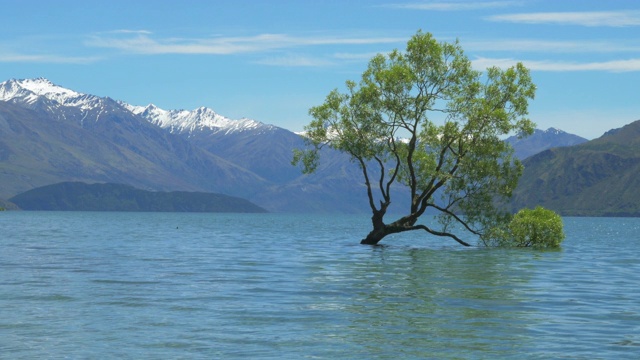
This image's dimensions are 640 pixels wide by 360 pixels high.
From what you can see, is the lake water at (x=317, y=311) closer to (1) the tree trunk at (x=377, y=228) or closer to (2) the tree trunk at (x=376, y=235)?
(1) the tree trunk at (x=377, y=228)

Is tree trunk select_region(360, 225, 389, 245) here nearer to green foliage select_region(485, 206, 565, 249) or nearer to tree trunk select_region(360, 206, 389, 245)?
tree trunk select_region(360, 206, 389, 245)

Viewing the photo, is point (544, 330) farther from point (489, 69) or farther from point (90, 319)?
point (489, 69)

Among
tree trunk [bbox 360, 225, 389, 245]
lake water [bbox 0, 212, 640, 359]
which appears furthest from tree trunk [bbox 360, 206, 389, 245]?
lake water [bbox 0, 212, 640, 359]

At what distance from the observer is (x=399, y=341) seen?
2712 centimetres

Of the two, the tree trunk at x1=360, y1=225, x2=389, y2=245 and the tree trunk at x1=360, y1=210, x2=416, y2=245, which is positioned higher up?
the tree trunk at x1=360, y1=210, x2=416, y2=245

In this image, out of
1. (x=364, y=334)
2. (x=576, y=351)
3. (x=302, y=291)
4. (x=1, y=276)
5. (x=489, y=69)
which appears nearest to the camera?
(x=576, y=351)

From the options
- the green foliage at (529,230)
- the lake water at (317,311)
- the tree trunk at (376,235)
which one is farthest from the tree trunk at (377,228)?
the lake water at (317,311)

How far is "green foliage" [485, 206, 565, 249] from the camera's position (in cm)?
8156

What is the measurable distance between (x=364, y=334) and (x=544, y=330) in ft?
21.9

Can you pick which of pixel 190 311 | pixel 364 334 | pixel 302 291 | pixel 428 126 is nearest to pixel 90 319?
pixel 190 311

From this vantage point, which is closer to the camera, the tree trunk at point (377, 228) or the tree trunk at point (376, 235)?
the tree trunk at point (377, 228)

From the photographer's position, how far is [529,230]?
269 ft

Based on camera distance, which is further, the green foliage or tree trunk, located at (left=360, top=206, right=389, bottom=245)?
tree trunk, located at (left=360, top=206, right=389, bottom=245)

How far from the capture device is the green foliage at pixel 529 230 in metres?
81.6
